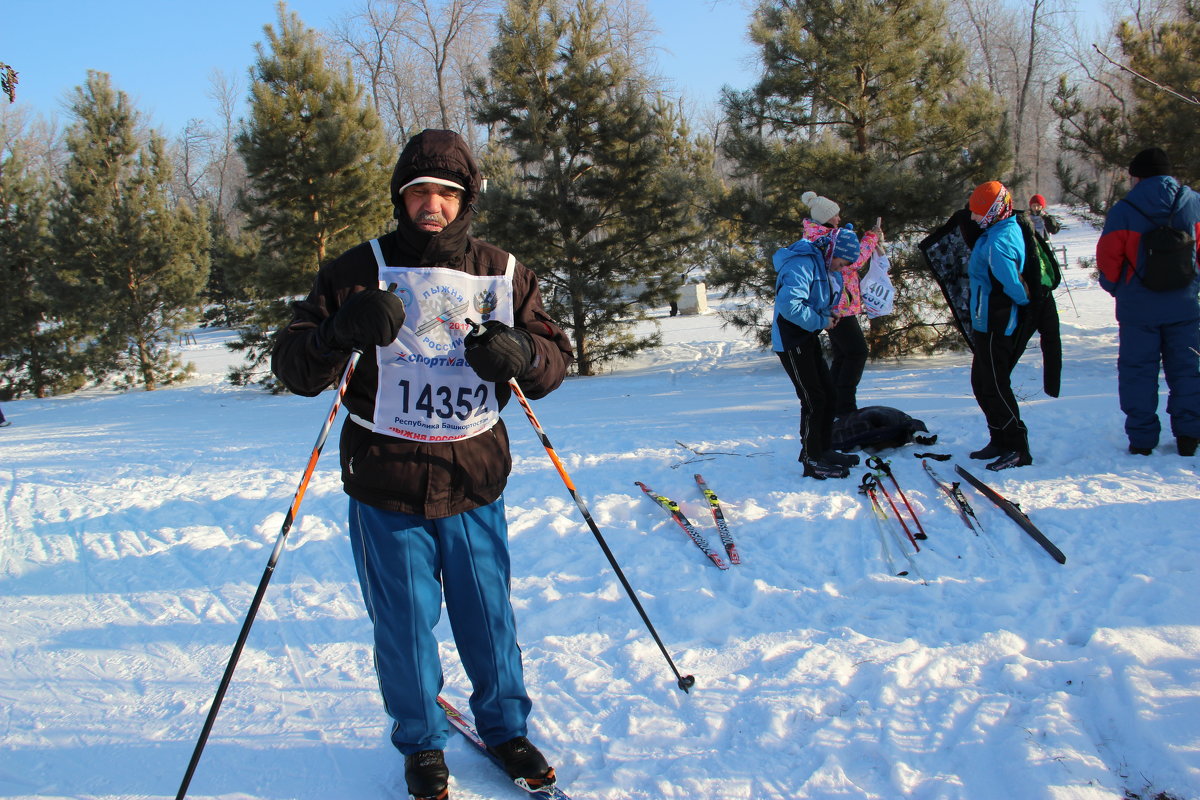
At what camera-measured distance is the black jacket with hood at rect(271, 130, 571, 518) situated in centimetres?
237

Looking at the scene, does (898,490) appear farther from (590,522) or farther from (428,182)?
(428,182)

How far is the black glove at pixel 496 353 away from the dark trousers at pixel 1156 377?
14.9 feet

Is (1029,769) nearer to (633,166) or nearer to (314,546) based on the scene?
(314,546)

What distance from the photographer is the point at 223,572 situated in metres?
4.67

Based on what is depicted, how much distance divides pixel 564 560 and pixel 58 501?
467cm

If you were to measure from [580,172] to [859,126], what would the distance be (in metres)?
5.23

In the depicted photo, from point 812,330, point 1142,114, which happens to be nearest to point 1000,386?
point 812,330

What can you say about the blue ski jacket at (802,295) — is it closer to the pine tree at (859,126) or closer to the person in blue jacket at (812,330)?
the person in blue jacket at (812,330)

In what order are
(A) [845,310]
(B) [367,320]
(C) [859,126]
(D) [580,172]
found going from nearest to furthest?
(B) [367,320] → (A) [845,310] → (C) [859,126] → (D) [580,172]

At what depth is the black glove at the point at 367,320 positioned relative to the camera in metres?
2.21

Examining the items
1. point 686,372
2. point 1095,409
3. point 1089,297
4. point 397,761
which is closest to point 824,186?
point 686,372

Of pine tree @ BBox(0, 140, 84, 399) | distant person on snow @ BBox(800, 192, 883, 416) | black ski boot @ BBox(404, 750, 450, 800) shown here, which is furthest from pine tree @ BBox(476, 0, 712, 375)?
pine tree @ BBox(0, 140, 84, 399)

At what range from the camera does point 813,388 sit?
513 cm

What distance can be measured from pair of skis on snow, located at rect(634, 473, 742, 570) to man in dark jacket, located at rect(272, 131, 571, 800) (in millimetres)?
1975
